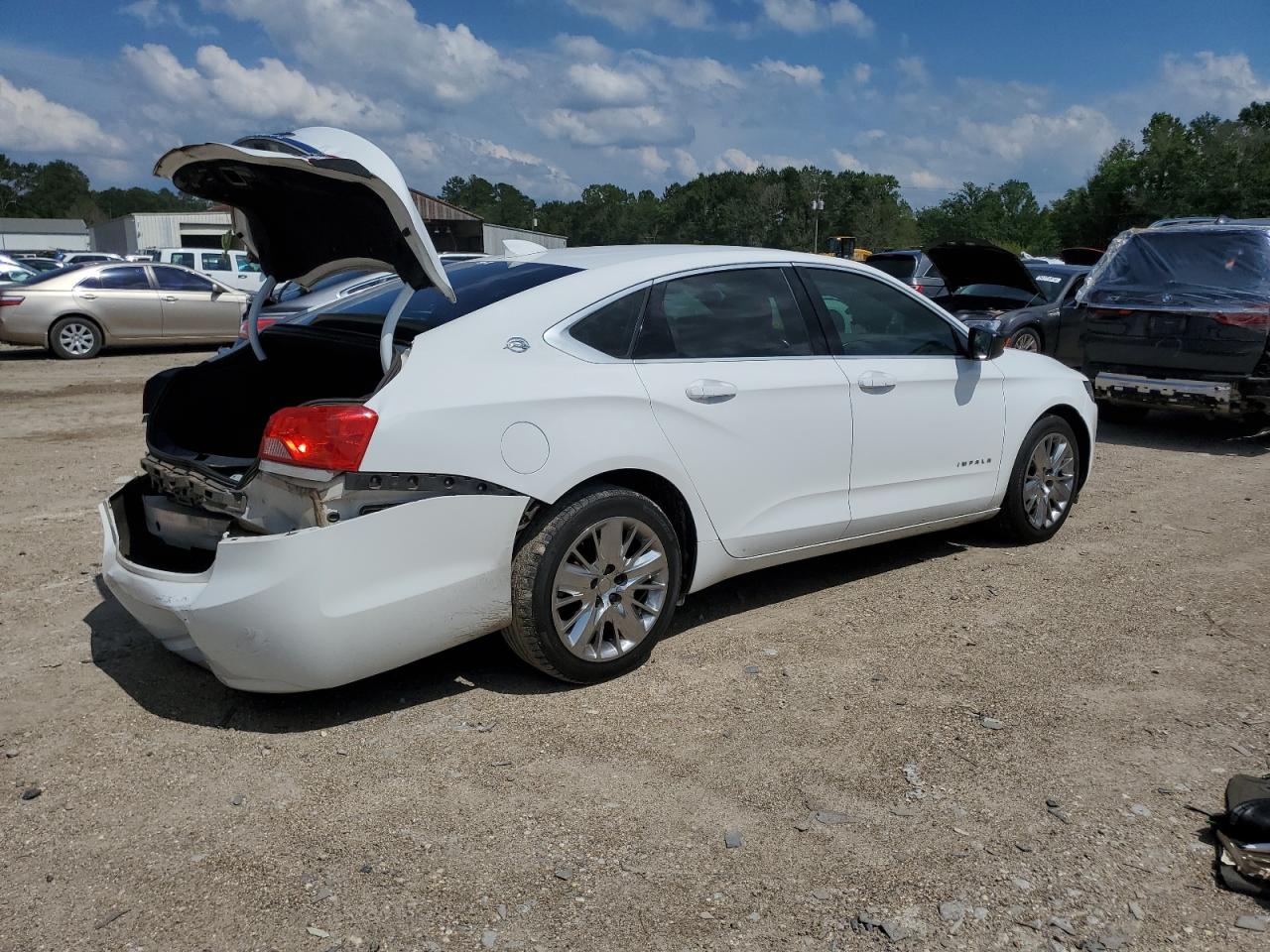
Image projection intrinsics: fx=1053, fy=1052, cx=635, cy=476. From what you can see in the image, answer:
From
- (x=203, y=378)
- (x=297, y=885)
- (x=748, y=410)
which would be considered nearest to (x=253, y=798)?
(x=297, y=885)

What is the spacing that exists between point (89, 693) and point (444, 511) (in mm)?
1654

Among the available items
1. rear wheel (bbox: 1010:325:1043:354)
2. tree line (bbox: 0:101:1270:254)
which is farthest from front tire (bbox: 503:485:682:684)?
tree line (bbox: 0:101:1270:254)

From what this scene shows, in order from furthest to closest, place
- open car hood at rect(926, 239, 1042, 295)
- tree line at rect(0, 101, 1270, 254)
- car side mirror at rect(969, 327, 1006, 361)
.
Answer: tree line at rect(0, 101, 1270, 254), open car hood at rect(926, 239, 1042, 295), car side mirror at rect(969, 327, 1006, 361)

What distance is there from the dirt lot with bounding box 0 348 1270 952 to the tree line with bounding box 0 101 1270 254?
5885 centimetres

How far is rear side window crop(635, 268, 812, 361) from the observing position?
4.22 m

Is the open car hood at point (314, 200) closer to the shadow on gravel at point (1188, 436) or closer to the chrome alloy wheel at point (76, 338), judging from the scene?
the shadow on gravel at point (1188, 436)

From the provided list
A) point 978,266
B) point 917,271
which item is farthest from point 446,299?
point 917,271

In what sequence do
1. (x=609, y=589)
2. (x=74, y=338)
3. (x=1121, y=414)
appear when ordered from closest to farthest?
1. (x=609, y=589)
2. (x=1121, y=414)
3. (x=74, y=338)

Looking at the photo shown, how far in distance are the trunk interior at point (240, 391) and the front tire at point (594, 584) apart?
104 centimetres

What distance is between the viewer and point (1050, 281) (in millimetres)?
13547

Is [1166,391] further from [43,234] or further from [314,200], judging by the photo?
[43,234]

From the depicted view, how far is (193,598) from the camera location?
3.47 m

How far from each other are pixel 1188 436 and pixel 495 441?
8.49 metres

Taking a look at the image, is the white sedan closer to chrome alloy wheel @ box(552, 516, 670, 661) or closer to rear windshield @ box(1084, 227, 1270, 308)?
chrome alloy wheel @ box(552, 516, 670, 661)
